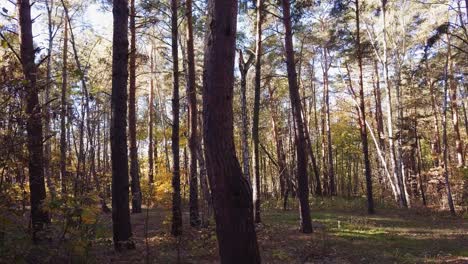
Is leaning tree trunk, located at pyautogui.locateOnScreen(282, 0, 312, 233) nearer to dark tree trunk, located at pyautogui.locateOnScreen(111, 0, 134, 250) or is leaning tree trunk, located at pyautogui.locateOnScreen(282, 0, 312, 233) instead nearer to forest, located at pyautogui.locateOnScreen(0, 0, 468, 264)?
forest, located at pyautogui.locateOnScreen(0, 0, 468, 264)

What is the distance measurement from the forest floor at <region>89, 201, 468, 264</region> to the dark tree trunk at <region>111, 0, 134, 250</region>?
602 mm

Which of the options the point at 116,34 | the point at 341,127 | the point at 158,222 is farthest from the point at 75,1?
the point at 341,127

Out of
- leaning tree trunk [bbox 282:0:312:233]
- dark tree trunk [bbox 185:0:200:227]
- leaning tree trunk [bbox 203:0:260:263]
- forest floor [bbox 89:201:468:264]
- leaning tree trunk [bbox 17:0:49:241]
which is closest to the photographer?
leaning tree trunk [bbox 203:0:260:263]

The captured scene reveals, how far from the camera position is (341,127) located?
32906 mm

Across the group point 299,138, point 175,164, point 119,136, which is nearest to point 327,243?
point 299,138

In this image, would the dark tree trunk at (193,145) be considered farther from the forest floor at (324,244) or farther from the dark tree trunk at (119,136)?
the dark tree trunk at (119,136)

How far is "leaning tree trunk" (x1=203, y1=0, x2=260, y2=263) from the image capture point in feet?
12.1

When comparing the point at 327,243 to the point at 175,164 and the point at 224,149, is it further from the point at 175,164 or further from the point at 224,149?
the point at 224,149

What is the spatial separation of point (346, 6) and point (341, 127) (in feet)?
58.4

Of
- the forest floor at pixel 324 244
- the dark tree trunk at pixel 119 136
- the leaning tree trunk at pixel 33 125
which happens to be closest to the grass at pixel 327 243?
the forest floor at pixel 324 244

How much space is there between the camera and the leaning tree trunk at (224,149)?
12.1 feet

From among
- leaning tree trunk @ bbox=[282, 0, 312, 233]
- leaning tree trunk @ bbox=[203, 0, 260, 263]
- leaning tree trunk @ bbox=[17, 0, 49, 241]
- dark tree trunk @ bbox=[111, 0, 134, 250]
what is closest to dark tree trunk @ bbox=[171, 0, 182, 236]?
dark tree trunk @ bbox=[111, 0, 134, 250]

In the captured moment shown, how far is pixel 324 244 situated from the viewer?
9305 millimetres

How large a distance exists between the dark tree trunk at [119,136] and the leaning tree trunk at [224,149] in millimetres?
4296
